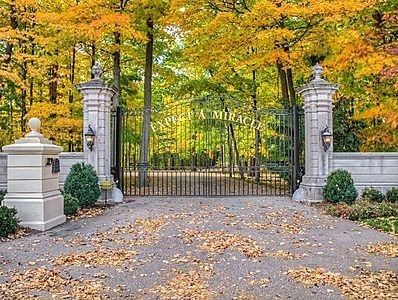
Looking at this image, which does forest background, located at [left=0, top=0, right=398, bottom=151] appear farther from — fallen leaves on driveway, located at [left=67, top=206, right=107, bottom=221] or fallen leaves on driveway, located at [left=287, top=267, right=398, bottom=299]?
fallen leaves on driveway, located at [left=287, top=267, right=398, bottom=299]

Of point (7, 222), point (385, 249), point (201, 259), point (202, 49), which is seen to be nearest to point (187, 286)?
point (201, 259)

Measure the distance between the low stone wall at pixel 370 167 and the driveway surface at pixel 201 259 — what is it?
2640 millimetres

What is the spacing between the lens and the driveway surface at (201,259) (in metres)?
4.30

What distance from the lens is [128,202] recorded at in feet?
34.3

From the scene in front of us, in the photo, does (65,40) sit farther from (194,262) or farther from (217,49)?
(194,262)

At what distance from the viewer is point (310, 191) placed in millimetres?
10445

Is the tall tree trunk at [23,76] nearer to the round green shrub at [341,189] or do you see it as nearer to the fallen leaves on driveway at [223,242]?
the fallen leaves on driveway at [223,242]

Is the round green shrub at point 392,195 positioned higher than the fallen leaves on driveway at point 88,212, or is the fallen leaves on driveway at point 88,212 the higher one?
the round green shrub at point 392,195

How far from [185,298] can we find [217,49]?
9.84 m

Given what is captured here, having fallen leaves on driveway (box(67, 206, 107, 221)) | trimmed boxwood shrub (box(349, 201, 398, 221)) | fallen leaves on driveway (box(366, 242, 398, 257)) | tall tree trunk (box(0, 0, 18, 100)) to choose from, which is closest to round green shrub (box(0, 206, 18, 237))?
fallen leaves on driveway (box(67, 206, 107, 221))

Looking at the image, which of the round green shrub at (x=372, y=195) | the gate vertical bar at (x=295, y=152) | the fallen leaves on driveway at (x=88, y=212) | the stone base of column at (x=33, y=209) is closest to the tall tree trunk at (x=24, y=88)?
the fallen leaves on driveway at (x=88, y=212)

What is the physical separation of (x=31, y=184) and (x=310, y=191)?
20.1 ft

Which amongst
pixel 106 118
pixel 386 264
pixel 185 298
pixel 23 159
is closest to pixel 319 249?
pixel 386 264

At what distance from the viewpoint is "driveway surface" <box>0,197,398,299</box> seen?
430 cm
